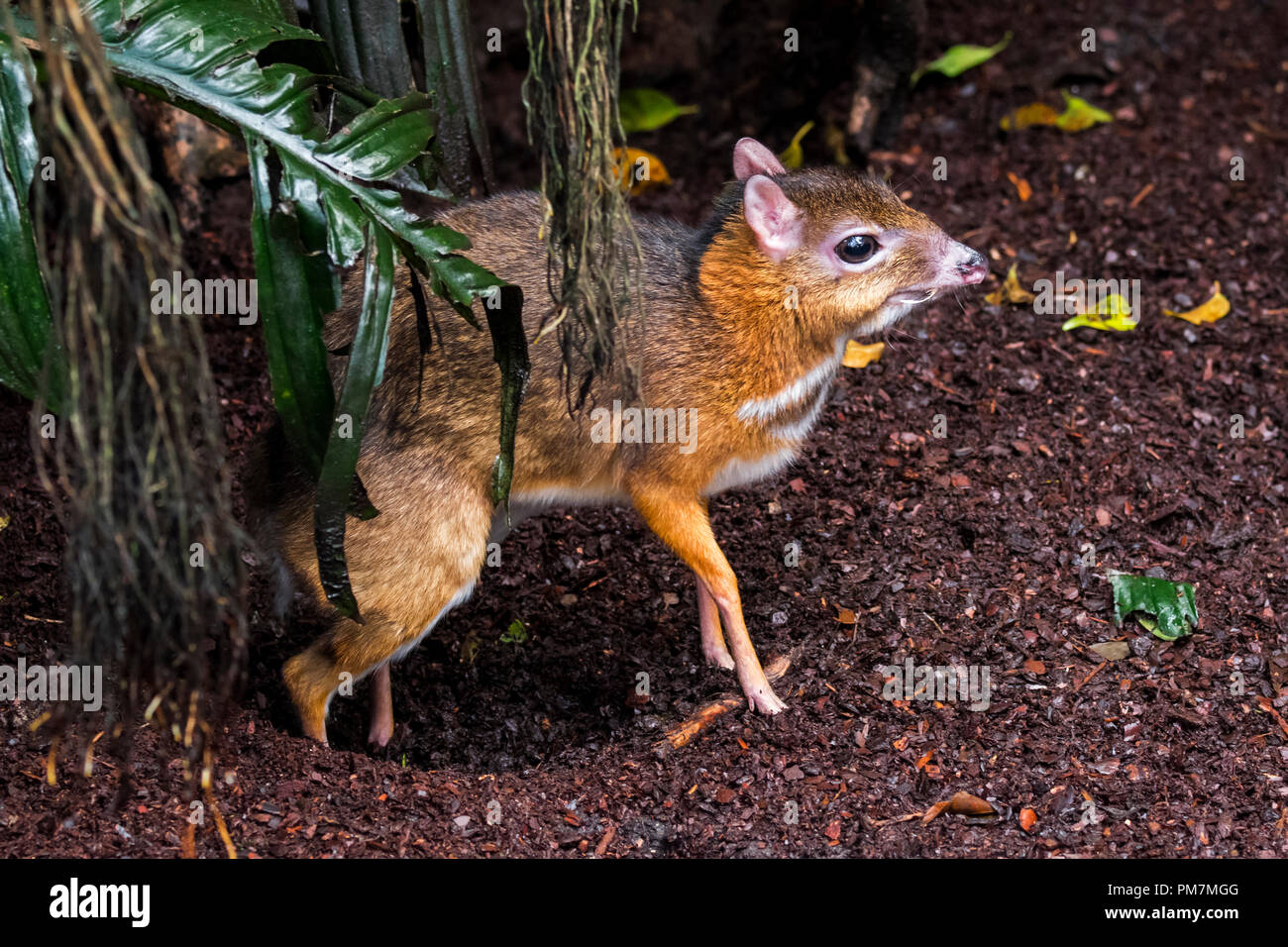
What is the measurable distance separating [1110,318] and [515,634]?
3492mm

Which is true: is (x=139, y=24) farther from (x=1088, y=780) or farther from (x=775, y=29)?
(x=775, y=29)

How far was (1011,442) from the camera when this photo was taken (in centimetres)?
600

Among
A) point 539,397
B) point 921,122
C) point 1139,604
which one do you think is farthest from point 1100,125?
point 539,397

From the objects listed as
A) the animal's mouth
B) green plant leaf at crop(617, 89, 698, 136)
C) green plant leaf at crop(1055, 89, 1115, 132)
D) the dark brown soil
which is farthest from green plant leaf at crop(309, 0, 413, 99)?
green plant leaf at crop(1055, 89, 1115, 132)

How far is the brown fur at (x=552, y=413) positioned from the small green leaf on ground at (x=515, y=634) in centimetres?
82

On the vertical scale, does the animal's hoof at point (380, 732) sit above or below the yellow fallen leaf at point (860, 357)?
below

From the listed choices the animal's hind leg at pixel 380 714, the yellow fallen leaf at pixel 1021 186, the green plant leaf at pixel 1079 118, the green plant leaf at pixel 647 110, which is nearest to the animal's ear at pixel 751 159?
the animal's hind leg at pixel 380 714

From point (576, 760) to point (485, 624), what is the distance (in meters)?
1.02

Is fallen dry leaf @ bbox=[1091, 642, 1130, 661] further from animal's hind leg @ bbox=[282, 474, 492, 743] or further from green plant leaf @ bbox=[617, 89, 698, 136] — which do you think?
green plant leaf @ bbox=[617, 89, 698, 136]

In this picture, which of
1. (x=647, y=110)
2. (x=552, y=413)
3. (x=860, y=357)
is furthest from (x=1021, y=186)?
(x=552, y=413)

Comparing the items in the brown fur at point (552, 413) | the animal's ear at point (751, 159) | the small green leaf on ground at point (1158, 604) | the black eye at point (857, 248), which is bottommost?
the small green leaf on ground at point (1158, 604)

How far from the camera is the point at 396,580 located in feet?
15.2

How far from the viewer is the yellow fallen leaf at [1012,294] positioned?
22.4 feet

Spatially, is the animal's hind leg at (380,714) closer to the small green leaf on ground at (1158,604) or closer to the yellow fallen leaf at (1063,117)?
the small green leaf on ground at (1158,604)
